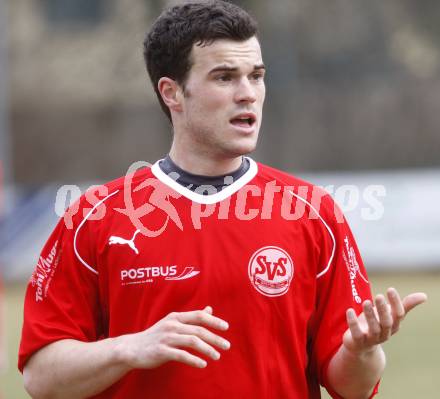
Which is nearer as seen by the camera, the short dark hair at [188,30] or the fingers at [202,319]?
the fingers at [202,319]

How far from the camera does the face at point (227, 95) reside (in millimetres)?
3605

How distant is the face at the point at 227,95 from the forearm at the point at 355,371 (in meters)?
0.76

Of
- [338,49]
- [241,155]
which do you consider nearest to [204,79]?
[241,155]

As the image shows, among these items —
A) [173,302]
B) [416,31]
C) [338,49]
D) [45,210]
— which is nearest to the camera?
[173,302]

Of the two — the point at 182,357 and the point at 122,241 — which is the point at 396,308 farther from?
the point at 122,241

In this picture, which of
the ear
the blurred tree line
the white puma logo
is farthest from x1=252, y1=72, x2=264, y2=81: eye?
the blurred tree line

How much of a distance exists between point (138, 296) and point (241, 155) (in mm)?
589

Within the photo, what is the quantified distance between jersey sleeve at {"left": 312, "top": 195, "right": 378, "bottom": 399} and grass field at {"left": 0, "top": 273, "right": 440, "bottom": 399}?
5.15 metres

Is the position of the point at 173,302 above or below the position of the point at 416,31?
below

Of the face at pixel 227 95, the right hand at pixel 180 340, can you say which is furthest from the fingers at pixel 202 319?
the face at pixel 227 95

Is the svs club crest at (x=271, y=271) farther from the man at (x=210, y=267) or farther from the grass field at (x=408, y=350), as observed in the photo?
the grass field at (x=408, y=350)

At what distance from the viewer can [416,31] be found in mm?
25375

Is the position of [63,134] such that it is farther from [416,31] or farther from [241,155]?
[241,155]

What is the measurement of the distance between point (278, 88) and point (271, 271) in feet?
57.2
